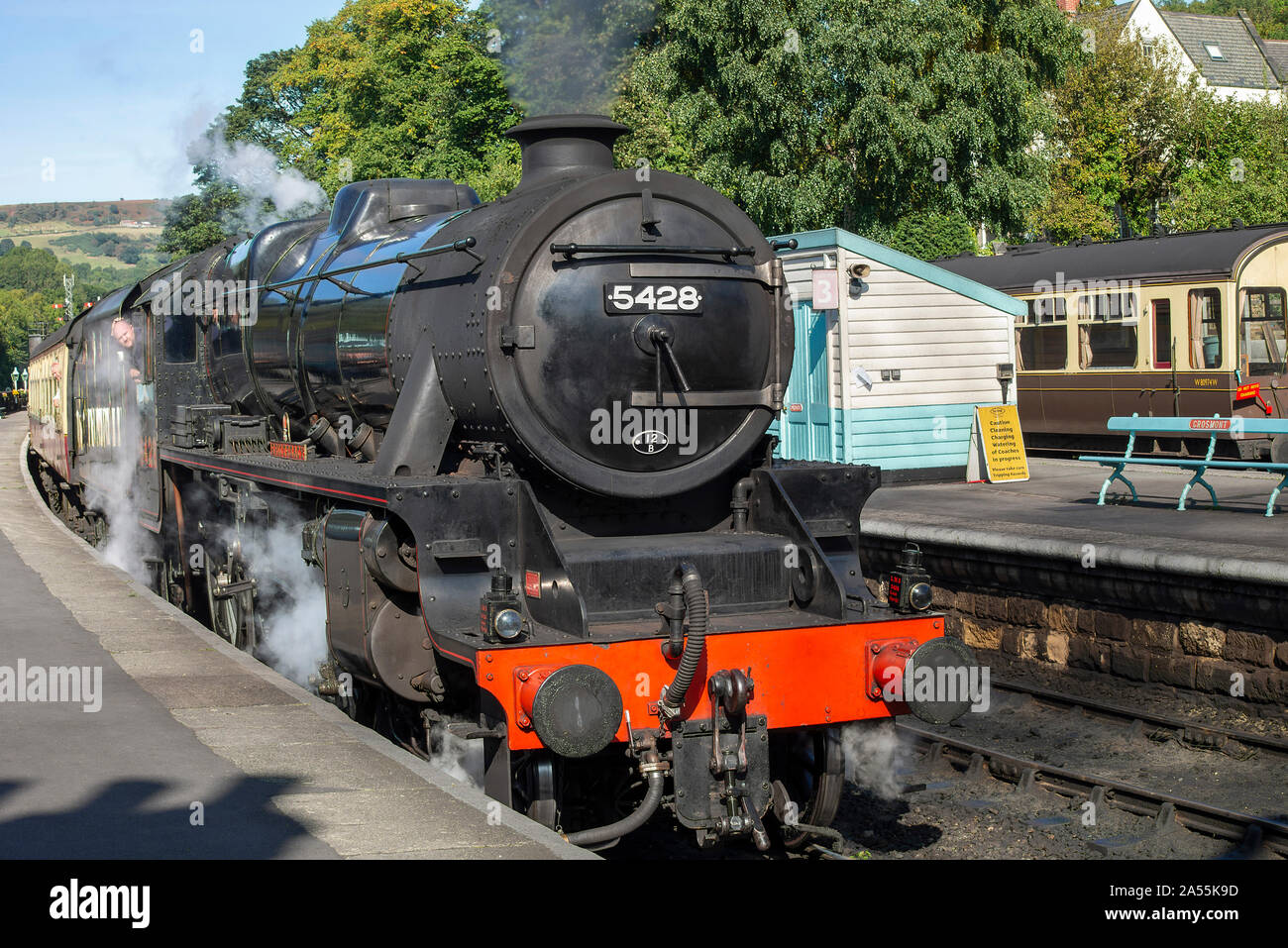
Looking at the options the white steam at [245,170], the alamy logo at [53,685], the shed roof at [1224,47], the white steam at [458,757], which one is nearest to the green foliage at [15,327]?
the white steam at [245,170]

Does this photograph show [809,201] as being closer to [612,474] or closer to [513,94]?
[513,94]

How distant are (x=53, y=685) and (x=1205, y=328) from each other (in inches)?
600

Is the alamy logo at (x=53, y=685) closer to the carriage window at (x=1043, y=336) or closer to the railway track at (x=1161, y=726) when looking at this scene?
the railway track at (x=1161, y=726)

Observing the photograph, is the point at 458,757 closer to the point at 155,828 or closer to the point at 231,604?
the point at 155,828

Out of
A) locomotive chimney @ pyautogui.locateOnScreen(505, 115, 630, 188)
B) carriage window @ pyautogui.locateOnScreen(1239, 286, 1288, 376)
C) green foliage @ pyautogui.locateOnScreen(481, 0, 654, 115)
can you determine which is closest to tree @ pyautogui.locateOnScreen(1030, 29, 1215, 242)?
carriage window @ pyautogui.locateOnScreen(1239, 286, 1288, 376)

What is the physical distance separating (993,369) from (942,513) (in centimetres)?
472

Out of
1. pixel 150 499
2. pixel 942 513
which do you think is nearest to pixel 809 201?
pixel 942 513

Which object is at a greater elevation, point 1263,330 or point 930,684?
point 1263,330

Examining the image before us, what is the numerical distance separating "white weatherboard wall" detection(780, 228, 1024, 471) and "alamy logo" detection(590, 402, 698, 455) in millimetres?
9746

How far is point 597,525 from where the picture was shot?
20.6 ft

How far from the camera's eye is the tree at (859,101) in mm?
21078

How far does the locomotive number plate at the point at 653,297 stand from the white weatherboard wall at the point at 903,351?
9.70 metres

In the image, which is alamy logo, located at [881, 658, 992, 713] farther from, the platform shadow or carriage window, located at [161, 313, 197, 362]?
carriage window, located at [161, 313, 197, 362]

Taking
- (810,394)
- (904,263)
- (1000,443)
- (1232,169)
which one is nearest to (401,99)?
(1232,169)
